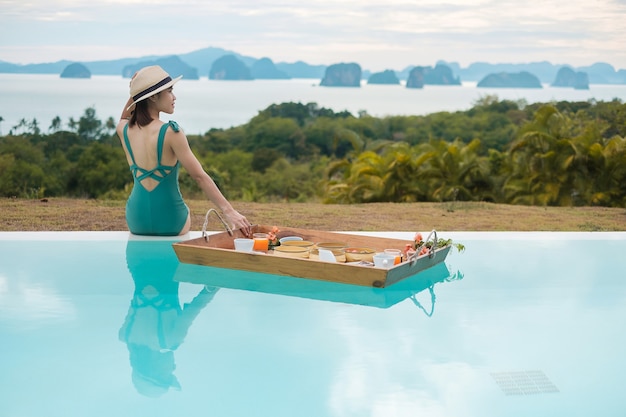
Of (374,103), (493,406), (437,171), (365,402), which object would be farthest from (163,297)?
(374,103)

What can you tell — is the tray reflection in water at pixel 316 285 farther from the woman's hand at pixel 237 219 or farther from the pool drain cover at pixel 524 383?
the pool drain cover at pixel 524 383

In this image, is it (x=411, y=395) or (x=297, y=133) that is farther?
(x=297, y=133)

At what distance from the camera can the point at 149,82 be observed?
4578 mm

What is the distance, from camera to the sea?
14.9 meters

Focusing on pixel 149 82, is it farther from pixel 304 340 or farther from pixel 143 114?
pixel 304 340

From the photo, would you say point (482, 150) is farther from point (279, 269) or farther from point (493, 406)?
point (493, 406)

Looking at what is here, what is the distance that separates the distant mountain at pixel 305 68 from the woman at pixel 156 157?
36.0 feet

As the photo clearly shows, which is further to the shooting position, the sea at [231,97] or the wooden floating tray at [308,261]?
the sea at [231,97]

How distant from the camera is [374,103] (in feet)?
67.0

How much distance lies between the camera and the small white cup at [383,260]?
13.8ft

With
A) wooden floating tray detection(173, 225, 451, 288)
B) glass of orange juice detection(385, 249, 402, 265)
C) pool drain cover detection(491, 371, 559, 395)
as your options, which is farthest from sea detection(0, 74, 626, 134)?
pool drain cover detection(491, 371, 559, 395)

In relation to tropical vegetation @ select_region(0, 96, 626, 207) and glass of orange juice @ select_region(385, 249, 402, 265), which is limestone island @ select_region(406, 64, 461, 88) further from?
glass of orange juice @ select_region(385, 249, 402, 265)

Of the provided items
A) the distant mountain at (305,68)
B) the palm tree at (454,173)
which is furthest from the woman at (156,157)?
the distant mountain at (305,68)

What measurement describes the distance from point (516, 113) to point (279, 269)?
14616 millimetres
